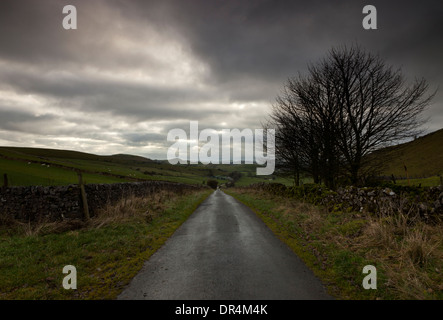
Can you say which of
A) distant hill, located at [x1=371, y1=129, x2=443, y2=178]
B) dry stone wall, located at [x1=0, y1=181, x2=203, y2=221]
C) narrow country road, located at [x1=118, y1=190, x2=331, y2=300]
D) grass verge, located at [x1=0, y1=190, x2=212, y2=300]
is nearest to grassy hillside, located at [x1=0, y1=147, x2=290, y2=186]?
dry stone wall, located at [x1=0, y1=181, x2=203, y2=221]

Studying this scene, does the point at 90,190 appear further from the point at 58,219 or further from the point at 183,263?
the point at 183,263

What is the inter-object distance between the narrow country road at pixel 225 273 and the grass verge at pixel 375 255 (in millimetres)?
498

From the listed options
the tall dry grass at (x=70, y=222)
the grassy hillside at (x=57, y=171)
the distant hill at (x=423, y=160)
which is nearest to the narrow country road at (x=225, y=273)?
the tall dry grass at (x=70, y=222)

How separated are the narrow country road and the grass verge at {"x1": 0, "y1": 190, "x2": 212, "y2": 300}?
596mm

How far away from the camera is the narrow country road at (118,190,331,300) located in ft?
14.2

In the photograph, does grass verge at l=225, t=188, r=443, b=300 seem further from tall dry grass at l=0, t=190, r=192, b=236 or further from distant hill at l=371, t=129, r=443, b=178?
distant hill at l=371, t=129, r=443, b=178

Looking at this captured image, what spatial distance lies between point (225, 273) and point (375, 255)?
4200mm

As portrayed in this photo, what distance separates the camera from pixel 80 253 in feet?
22.7

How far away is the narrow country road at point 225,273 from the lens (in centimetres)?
434

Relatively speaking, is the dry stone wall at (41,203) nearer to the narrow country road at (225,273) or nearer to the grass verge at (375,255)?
the narrow country road at (225,273)

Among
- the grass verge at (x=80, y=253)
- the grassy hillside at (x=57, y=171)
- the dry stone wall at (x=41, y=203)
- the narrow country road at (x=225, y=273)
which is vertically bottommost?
the grass verge at (x=80, y=253)

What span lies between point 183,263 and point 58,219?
8117 millimetres

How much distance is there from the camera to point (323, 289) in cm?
455

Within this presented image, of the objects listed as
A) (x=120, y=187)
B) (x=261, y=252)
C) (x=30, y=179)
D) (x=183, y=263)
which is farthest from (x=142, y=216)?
(x=30, y=179)
